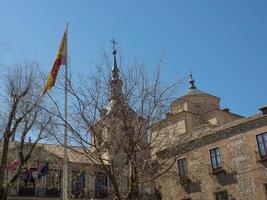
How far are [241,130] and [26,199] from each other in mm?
17310

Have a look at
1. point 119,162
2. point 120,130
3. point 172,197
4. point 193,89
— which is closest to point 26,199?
point 172,197

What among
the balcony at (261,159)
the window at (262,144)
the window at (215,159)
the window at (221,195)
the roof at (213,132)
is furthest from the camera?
the window at (215,159)

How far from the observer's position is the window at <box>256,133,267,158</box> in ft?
84.6

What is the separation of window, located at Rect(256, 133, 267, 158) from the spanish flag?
563 inches

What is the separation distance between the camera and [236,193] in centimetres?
2672

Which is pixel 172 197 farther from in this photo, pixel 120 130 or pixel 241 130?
pixel 120 130

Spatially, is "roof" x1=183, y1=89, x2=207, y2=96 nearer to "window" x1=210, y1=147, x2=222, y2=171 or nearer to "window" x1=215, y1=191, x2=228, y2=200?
"window" x1=210, y1=147, x2=222, y2=171

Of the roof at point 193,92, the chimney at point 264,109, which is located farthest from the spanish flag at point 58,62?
the roof at point 193,92

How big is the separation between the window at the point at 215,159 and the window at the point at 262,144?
325 cm

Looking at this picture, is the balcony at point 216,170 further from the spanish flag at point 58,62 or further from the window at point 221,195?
the spanish flag at point 58,62

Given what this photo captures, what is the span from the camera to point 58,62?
1731 cm

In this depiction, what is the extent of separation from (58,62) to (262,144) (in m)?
14.8

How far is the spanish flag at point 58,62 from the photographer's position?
1606 centimetres

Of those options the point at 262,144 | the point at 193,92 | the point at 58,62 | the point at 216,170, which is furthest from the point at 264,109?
the point at 193,92
